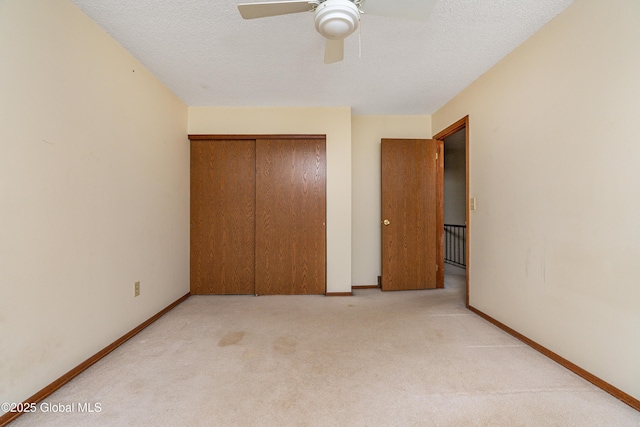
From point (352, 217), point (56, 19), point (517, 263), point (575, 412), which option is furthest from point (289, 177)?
point (575, 412)

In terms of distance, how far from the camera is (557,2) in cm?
174

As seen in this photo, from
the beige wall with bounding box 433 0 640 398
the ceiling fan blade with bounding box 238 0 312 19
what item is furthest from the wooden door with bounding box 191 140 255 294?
the beige wall with bounding box 433 0 640 398

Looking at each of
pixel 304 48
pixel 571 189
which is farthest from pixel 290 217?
pixel 571 189

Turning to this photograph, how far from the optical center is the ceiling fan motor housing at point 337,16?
4.56 feet

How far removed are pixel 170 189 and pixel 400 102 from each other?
9.61 feet

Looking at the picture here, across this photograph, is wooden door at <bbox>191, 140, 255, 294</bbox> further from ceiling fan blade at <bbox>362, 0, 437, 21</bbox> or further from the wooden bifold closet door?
ceiling fan blade at <bbox>362, 0, 437, 21</bbox>

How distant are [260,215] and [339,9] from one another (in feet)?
8.03

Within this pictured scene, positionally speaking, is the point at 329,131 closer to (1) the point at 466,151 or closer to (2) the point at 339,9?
(1) the point at 466,151

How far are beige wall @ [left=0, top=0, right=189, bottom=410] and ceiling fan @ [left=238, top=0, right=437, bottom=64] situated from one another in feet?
4.03

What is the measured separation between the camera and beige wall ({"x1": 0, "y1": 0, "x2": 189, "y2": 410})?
1.39m

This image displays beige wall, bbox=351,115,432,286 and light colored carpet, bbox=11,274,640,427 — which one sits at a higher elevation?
beige wall, bbox=351,115,432,286

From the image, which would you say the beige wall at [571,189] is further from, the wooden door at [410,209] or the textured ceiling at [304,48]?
the wooden door at [410,209]

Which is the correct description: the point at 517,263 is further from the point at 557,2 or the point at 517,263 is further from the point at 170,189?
the point at 170,189

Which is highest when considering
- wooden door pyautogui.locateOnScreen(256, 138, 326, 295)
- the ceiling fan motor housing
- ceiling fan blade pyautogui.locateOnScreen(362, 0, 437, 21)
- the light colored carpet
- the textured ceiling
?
the textured ceiling
